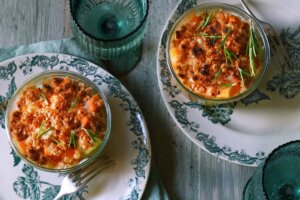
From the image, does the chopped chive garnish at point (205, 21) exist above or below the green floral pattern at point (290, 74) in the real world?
above

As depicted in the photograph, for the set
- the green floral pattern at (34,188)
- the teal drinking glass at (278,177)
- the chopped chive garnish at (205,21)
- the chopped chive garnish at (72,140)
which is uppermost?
the chopped chive garnish at (205,21)

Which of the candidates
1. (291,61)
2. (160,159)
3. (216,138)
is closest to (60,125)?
(160,159)

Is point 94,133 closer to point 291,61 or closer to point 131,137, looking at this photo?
point 131,137

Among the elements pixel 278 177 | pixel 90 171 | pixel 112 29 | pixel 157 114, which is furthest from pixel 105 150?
pixel 278 177

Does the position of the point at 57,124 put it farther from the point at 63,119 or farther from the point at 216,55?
the point at 216,55

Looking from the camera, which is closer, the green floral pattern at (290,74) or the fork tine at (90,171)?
the fork tine at (90,171)

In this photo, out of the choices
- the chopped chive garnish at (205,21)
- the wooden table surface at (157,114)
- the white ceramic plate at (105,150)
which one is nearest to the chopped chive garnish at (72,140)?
the white ceramic plate at (105,150)

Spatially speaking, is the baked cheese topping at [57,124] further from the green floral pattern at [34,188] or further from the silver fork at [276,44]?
the silver fork at [276,44]
